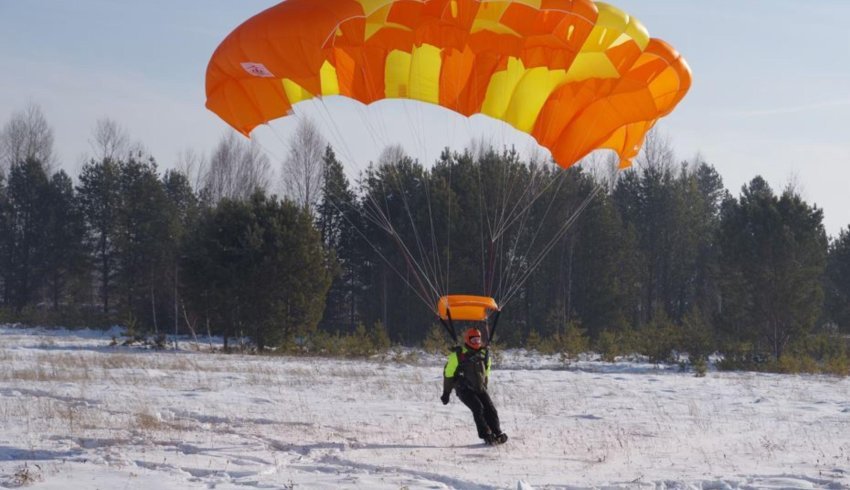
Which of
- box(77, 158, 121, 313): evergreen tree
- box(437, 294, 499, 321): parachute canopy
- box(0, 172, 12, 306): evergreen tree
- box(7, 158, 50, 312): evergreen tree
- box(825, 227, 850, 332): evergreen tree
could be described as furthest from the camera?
box(0, 172, 12, 306): evergreen tree

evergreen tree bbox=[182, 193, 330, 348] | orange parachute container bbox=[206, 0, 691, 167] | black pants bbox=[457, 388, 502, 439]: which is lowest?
black pants bbox=[457, 388, 502, 439]

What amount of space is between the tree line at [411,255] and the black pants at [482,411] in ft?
31.1

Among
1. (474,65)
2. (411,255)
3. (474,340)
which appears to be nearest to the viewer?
(474,340)

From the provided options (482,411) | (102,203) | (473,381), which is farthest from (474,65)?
(102,203)

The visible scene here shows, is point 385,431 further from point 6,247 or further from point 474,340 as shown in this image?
point 6,247

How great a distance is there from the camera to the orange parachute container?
9266mm

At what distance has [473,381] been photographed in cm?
946

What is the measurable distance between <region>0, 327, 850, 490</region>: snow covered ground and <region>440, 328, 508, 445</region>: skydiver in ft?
1.07

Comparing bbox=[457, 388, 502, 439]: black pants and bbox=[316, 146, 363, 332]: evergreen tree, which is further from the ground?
bbox=[316, 146, 363, 332]: evergreen tree

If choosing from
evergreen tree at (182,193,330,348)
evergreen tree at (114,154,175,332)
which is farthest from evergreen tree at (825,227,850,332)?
evergreen tree at (114,154,175,332)

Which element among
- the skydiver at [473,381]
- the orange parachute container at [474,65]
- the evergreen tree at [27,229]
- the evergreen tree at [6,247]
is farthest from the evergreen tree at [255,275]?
the evergreen tree at [6,247]

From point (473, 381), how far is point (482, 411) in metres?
0.33

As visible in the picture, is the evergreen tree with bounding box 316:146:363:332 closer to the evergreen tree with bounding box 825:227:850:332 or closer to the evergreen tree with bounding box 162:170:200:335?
the evergreen tree with bounding box 162:170:200:335

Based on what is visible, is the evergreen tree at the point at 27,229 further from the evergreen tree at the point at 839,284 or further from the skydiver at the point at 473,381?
the skydiver at the point at 473,381
